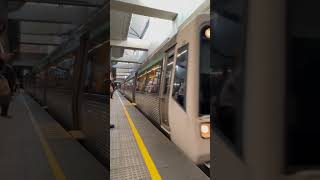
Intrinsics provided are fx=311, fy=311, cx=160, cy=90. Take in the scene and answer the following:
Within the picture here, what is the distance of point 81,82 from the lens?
1.69 m

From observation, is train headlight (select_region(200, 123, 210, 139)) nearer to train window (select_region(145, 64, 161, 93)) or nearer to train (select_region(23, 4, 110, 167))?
train (select_region(23, 4, 110, 167))

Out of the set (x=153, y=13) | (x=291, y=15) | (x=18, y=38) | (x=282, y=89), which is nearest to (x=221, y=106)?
(x=282, y=89)

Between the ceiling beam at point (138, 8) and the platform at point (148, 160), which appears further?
the ceiling beam at point (138, 8)

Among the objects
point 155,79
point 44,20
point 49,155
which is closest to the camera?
point 44,20

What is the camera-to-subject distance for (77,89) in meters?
1.71

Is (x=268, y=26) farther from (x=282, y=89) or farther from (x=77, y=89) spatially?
Result: (x=77, y=89)

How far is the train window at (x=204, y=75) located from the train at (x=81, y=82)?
175 centimetres

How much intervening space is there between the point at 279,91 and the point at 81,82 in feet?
3.33

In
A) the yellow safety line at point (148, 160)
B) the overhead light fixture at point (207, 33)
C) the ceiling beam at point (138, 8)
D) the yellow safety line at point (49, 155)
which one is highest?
the ceiling beam at point (138, 8)

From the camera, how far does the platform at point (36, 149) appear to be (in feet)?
4.20

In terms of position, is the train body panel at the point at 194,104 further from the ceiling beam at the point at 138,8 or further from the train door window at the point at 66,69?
the ceiling beam at the point at 138,8

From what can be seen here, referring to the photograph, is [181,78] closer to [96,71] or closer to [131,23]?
[96,71]

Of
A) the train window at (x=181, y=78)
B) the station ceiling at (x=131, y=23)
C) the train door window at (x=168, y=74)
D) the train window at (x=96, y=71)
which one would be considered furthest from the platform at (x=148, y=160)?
the station ceiling at (x=131, y=23)

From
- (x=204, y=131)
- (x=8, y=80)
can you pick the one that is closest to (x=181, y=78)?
(x=204, y=131)
